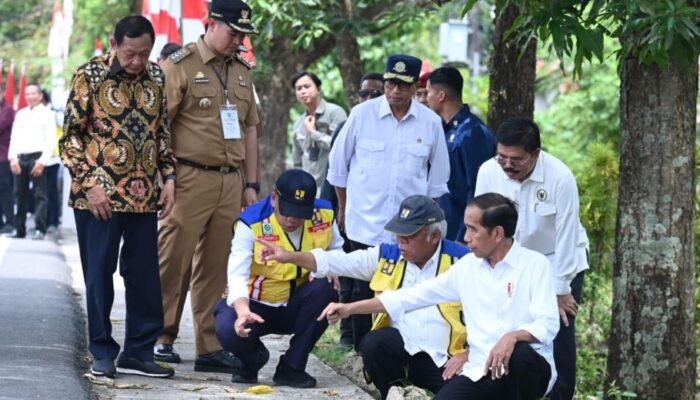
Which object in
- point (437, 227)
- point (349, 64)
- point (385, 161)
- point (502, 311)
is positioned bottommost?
point (502, 311)

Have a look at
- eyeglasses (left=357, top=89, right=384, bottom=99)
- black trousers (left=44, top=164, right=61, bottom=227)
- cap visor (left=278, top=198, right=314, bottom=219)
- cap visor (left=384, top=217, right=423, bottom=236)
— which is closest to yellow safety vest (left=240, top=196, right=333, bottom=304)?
cap visor (left=278, top=198, right=314, bottom=219)

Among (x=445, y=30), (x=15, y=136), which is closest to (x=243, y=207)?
(x=15, y=136)

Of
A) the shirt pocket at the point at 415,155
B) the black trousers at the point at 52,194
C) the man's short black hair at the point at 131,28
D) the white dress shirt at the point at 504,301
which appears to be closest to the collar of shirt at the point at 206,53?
the man's short black hair at the point at 131,28

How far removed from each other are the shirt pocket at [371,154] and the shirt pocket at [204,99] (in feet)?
3.04

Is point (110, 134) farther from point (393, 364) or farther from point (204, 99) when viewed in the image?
point (393, 364)

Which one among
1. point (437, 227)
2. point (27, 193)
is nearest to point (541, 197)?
point (437, 227)

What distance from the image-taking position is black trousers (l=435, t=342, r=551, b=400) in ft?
21.9

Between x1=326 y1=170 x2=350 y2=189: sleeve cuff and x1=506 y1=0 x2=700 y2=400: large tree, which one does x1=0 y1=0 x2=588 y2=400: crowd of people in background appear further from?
x1=506 y1=0 x2=700 y2=400: large tree

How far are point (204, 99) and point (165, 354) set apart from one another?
5.22ft

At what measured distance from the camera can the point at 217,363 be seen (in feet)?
28.8

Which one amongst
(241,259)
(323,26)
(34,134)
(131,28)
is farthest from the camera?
(34,134)

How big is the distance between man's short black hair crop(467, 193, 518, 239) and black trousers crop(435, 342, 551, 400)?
0.54m

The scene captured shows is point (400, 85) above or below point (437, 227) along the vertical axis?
above

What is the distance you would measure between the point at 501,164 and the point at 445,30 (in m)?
20.8
